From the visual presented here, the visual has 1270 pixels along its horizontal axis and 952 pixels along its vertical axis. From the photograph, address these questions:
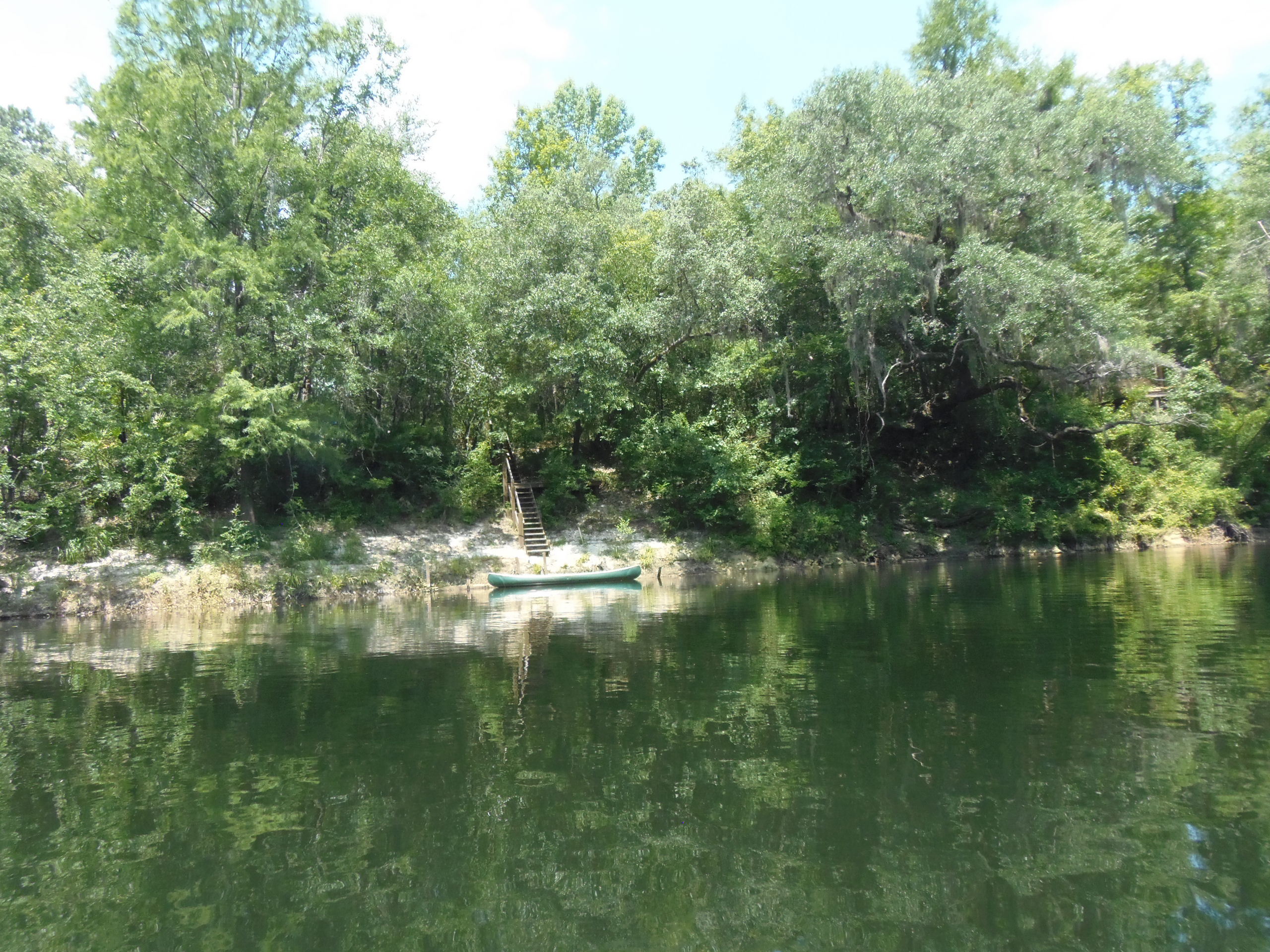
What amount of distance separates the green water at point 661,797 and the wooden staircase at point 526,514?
1344cm

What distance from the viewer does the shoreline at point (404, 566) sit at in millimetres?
20578

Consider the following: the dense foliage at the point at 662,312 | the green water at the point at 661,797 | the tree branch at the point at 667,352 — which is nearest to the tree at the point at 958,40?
the dense foliage at the point at 662,312

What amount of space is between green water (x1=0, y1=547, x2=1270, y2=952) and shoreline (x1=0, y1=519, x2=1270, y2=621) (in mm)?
8691

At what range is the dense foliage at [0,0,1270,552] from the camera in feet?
74.6

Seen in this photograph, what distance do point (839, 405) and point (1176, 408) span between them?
34.4 ft

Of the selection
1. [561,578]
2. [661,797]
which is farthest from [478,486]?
[661,797]

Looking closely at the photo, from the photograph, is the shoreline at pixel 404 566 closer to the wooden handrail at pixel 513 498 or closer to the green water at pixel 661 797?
the wooden handrail at pixel 513 498

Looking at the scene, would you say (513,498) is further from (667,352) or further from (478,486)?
(667,352)

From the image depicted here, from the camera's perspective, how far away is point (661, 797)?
6.34 metres

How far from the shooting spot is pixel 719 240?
91.9 feet

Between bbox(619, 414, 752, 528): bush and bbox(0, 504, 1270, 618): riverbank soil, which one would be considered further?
bbox(619, 414, 752, 528): bush

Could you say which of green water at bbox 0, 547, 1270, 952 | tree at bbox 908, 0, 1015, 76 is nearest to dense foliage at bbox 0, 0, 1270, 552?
tree at bbox 908, 0, 1015, 76

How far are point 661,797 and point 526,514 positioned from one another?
70.2ft

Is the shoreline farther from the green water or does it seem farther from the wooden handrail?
the green water
